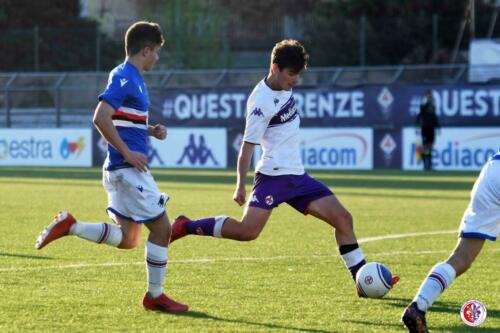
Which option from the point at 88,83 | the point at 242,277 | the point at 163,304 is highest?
the point at 163,304

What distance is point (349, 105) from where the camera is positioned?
33469 mm

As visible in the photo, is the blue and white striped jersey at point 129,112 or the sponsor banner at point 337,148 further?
the sponsor banner at point 337,148

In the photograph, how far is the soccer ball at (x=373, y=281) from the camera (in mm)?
8898

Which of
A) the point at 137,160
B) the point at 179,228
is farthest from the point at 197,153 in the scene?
the point at 137,160

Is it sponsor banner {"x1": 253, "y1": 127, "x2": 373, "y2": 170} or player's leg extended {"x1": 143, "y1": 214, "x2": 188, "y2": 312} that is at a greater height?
player's leg extended {"x1": 143, "y1": 214, "x2": 188, "y2": 312}

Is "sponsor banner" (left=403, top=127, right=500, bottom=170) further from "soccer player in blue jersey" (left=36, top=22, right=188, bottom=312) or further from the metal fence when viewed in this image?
"soccer player in blue jersey" (left=36, top=22, right=188, bottom=312)

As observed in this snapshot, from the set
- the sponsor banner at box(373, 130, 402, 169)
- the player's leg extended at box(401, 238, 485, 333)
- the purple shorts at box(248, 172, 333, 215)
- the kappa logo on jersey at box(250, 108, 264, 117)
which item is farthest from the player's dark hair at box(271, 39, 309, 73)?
the sponsor banner at box(373, 130, 402, 169)

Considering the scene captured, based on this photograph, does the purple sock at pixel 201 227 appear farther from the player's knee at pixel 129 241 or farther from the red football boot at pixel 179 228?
the player's knee at pixel 129 241

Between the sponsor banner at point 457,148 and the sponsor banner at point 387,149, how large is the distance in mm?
187

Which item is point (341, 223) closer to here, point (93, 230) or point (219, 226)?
point (219, 226)

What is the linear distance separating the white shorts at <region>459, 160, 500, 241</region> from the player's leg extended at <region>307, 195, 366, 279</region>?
2.06 meters

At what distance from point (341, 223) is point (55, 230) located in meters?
2.29

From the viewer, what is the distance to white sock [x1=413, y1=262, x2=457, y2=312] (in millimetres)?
7066

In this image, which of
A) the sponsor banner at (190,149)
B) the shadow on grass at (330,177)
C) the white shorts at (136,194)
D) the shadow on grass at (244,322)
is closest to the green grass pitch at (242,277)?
the shadow on grass at (244,322)
